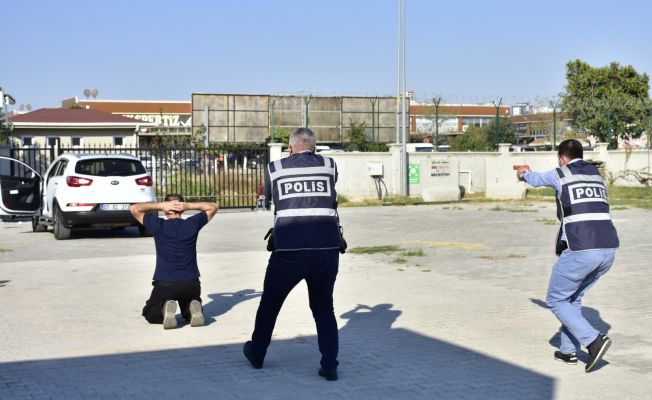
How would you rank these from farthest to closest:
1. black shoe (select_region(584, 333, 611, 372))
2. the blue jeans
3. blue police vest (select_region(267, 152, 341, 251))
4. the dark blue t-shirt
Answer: the dark blue t-shirt < the blue jeans < black shoe (select_region(584, 333, 611, 372)) < blue police vest (select_region(267, 152, 341, 251))

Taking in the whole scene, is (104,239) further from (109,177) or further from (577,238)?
(577,238)

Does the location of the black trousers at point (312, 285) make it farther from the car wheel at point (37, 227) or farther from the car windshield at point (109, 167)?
the car wheel at point (37, 227)

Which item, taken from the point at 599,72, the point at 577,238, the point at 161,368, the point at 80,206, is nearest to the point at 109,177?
the point at 80,206

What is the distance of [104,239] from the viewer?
706 inches

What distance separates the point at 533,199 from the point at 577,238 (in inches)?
976

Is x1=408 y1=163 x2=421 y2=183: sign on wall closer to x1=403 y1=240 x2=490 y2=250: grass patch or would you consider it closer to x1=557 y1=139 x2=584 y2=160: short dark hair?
x1=403 y1=240 x2=490 y2=250: grass patch

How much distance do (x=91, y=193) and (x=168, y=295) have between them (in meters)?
9.10

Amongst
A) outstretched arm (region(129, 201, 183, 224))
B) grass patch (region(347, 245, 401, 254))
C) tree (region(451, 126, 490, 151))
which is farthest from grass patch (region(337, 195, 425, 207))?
outstretched arm (region(129, 201, 183, 224))

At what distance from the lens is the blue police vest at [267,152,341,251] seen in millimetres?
6316

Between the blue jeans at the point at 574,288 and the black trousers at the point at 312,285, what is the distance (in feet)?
6.04

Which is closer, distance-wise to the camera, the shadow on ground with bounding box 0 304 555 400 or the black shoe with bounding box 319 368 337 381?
the shadow on ground with bounding box 0 304 555 400

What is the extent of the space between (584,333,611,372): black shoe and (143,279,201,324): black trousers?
146 inches

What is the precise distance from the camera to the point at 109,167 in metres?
17.4

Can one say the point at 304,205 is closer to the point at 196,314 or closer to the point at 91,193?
the point at 196,314
